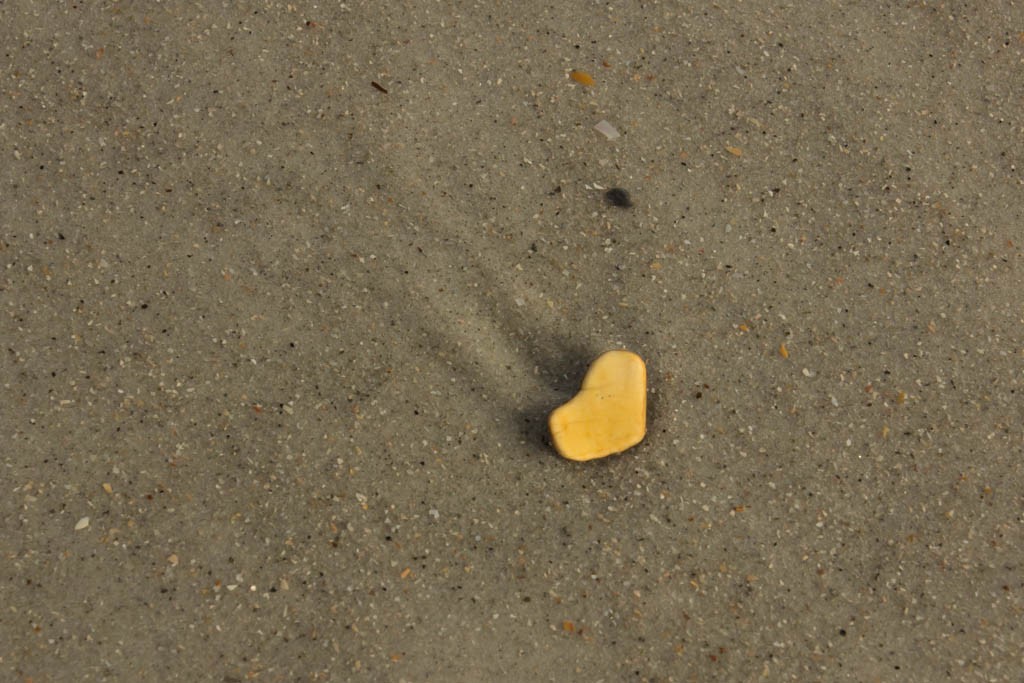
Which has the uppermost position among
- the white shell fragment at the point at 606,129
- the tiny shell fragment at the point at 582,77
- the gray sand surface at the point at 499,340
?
the tiny shell fragment at the point at 582,77

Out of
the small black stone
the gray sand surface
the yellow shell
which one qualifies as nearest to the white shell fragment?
the gray sand surface

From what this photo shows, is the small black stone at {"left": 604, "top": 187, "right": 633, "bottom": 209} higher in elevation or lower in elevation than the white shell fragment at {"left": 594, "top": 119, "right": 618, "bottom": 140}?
lower

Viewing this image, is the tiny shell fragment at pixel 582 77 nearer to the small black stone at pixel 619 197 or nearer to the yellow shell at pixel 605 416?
the small black stone at pixel 619 197

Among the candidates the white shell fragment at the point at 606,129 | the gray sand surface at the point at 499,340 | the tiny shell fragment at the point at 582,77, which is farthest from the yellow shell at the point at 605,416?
the tiny shell fragment at the point at 582,77

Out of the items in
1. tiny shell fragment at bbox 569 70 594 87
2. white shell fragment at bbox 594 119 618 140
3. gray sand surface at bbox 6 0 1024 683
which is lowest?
gray sand surface at bbox 6 0 1024 683

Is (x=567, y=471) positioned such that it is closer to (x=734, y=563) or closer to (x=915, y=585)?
(x=734, y=563)

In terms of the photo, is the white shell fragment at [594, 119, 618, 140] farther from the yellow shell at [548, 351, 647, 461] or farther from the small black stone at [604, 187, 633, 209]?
the yellow shell at [548, 351, 647, 461]
